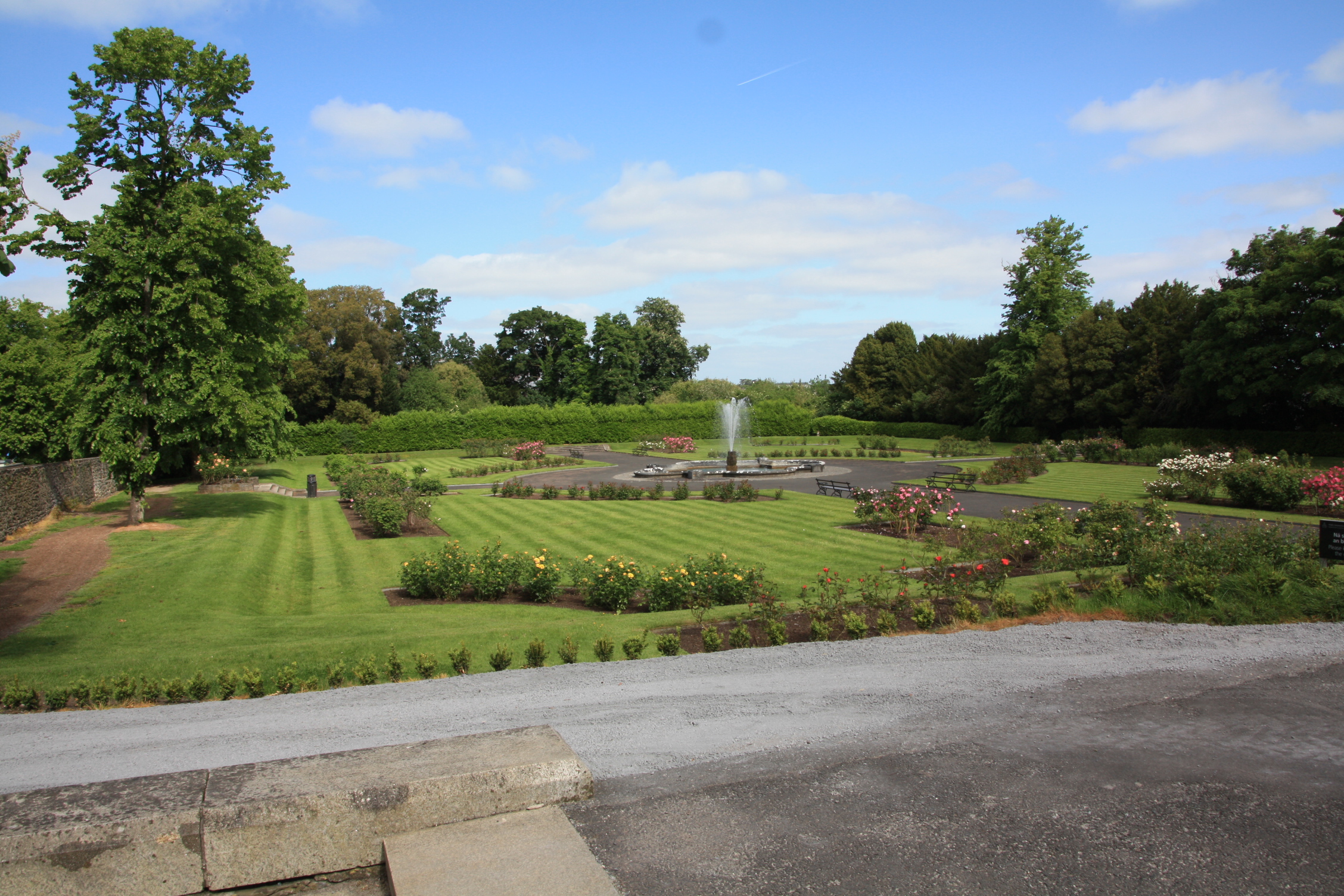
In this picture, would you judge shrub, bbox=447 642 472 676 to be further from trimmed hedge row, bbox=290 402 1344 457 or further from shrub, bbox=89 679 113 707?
trimmed hedge row, bbox=290 402 1344 457

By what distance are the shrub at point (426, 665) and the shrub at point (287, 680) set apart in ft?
4.06

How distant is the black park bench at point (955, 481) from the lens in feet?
92.5

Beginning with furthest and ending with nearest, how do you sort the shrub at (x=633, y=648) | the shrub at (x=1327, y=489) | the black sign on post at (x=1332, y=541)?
the shrub at (x=1327, y=489) → the black sign on post at (x=1332, y=541) → the shrub at (x=633, y=648)

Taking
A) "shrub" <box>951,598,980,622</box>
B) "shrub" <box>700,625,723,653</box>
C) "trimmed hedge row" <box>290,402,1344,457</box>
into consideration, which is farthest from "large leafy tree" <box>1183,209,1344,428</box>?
"shrub" <box>700,625,723,653</box>

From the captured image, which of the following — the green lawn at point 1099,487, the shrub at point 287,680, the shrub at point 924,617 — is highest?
the shrub at point 924,617

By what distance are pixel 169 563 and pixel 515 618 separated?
8.64 m

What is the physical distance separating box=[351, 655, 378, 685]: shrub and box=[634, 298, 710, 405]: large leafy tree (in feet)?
226

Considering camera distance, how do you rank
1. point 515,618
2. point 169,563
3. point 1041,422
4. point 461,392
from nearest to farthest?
point 515,618
point 169,563
point 1041,422
point 461,392

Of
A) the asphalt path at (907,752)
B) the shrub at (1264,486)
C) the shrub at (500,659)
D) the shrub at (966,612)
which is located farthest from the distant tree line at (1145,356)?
the shrub at (500,659)

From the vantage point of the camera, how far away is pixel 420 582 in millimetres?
13961

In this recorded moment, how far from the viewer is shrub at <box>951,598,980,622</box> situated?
954 centimetres

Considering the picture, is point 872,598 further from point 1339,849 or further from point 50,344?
point 50,344

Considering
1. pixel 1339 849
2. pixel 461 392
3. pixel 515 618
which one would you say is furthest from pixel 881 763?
pixel 461 392

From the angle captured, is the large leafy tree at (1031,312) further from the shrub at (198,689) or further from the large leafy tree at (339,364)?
the shrub at (198,689)
